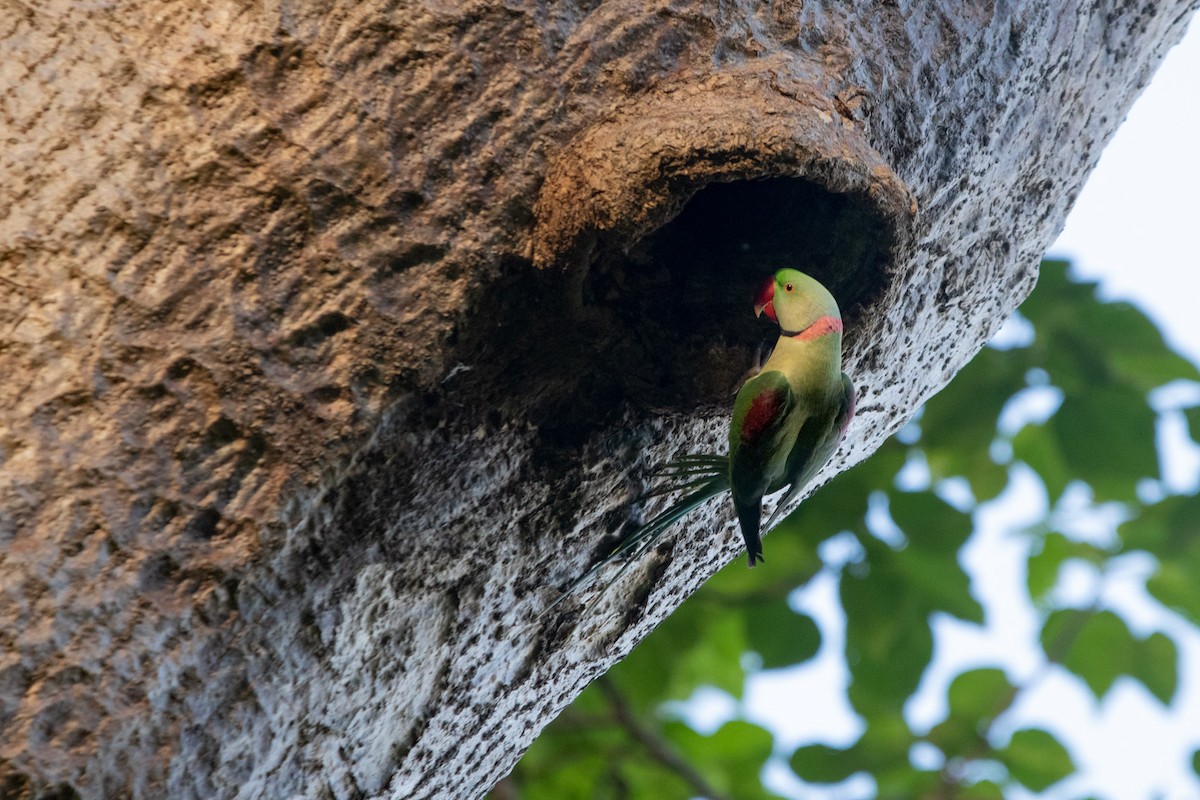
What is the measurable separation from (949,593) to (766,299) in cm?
132

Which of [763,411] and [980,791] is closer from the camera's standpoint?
[763,411]

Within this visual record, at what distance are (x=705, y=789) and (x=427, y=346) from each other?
1949 millimetres

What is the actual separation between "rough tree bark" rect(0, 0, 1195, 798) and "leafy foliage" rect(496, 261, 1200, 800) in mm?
1165

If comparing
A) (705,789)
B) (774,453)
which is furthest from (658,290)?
(705,789)

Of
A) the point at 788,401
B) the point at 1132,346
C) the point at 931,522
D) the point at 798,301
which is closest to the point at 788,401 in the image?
the point at 788,401

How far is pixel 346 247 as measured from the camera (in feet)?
3.48

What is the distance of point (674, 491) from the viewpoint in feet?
4.50

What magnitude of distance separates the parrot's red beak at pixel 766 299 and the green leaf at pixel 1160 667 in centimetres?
173

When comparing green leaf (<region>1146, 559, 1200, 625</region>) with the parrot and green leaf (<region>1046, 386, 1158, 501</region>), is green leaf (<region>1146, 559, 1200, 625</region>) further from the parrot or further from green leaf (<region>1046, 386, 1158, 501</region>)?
the parrot

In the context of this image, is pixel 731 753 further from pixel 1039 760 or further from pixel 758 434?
pixel 758 434

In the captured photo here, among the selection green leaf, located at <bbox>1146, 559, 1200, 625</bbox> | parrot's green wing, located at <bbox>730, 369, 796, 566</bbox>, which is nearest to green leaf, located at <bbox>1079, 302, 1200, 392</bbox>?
Result: green leaf, located at <bbox>1146, 559, 1200, 625</bbox>

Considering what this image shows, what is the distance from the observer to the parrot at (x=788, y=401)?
1.10 metres

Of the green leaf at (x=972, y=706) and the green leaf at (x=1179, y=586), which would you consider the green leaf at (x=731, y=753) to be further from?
the green leaf at (x=1179, y=586)

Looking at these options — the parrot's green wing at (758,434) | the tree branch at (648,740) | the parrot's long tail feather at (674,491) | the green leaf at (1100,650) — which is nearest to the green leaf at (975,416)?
the green leaf at (1100,650)
